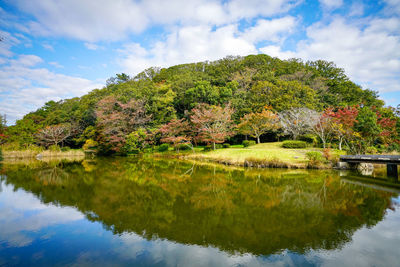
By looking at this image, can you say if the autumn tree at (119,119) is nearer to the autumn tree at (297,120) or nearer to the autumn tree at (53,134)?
the autumn tree at (53,134)

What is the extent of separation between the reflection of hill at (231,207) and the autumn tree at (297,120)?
12.0 metres

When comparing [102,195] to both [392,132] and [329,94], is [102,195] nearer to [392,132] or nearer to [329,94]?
[392,132]

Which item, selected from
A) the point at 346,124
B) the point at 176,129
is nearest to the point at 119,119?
the point at 176,129

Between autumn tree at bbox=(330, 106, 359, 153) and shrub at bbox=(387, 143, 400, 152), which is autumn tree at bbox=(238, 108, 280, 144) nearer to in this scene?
autumn tree at bbox=(330, 106, 359, 153)

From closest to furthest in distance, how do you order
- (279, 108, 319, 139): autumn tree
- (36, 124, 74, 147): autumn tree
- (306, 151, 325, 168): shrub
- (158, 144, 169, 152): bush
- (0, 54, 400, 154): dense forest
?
(306, 151, 325, 168): shrub
(0, 54, 400, 154): dense forest
(279, 108, 319, 139): autumn tree
(158, 144, 169, 152): bush
(36, 124, 74, 147): autumn tree

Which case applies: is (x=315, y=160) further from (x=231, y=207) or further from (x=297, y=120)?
(x=231, y=207)


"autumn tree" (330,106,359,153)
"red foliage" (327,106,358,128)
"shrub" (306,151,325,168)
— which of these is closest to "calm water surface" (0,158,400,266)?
"shrub" (306,151,325,168)

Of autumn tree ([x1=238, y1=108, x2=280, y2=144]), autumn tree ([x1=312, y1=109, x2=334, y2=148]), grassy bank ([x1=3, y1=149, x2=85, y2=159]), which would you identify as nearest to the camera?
autumn tree ([x1=312, y1=109, x2=334, y2=148])

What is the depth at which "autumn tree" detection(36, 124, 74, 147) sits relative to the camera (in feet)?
100

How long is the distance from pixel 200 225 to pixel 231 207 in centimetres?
183

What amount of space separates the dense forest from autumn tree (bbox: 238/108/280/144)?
11 cm

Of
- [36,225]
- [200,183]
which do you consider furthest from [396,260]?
[36,225]

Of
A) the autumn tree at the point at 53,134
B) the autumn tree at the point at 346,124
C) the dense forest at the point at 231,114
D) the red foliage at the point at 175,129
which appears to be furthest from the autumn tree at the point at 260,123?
the autumn tree at the point at 53,134

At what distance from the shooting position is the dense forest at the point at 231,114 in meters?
20.2
